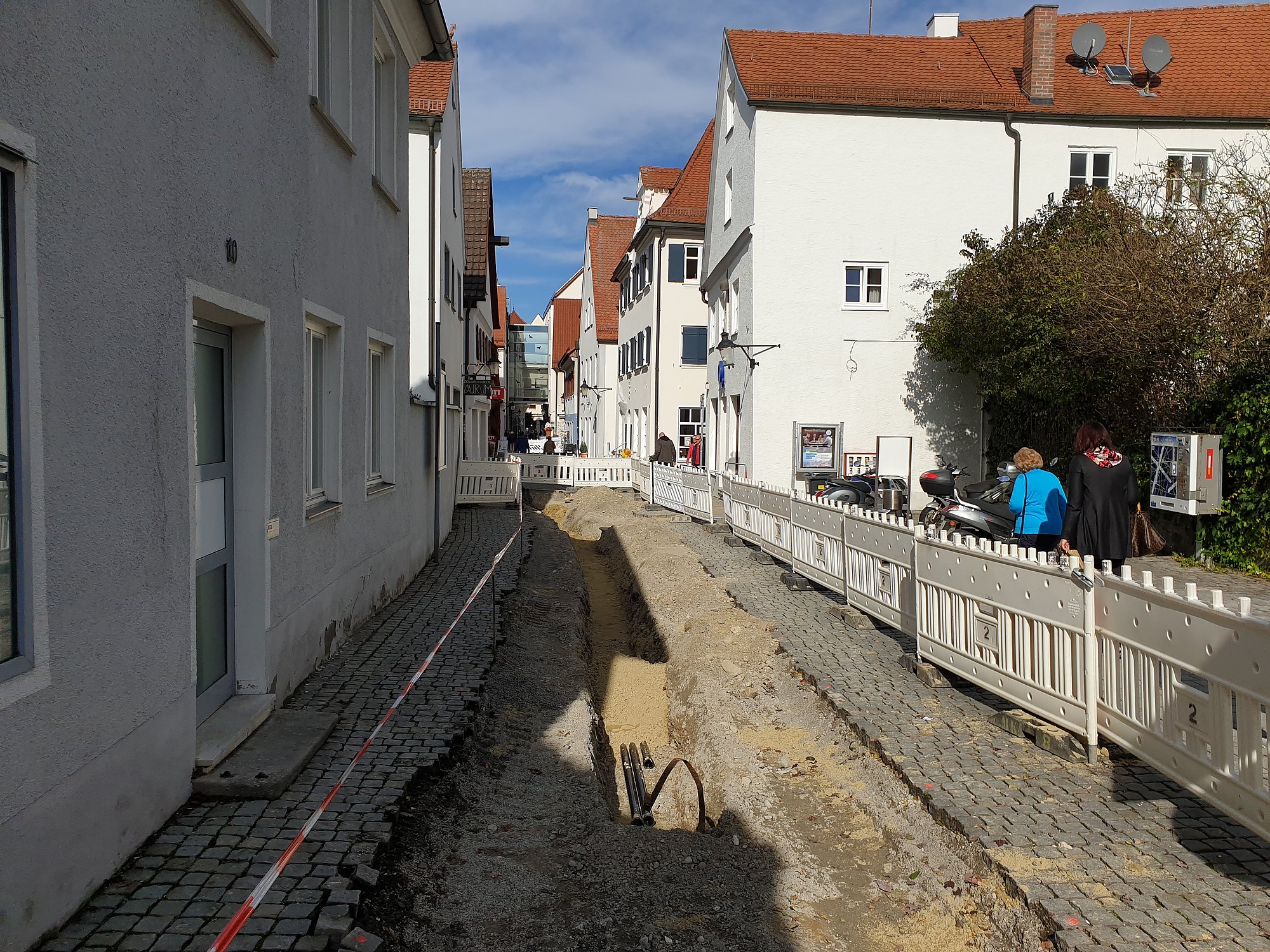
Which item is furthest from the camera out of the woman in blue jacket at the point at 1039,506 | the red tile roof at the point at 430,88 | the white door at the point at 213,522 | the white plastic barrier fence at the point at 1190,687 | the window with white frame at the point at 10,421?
the red tile roof at the point at 430,88

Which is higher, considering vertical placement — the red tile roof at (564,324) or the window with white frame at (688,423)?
the red tile roof at (564,324)

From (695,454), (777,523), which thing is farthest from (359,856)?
(695,454)

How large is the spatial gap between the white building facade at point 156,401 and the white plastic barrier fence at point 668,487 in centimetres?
1314

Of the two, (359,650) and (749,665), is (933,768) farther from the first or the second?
(359,650)

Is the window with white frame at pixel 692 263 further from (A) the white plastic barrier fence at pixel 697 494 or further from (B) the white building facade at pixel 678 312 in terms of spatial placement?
(A) the white plastic barrier fence at pixel 697 494

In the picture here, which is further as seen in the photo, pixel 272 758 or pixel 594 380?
pixel 594 380

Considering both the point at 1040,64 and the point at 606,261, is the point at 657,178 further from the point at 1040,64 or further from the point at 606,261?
the point at 1040,64

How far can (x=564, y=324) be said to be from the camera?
75.1 meters

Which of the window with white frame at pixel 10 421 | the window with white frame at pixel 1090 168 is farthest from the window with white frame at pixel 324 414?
the window with white frame at pixel 1090 168

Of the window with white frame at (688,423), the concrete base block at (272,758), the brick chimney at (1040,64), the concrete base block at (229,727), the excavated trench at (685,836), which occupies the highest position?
the brick chimney at (1040,64)

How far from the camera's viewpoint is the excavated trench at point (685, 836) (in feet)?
13.0

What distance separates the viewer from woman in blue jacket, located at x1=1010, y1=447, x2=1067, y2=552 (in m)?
8.38

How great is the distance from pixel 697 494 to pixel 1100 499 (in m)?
11.7

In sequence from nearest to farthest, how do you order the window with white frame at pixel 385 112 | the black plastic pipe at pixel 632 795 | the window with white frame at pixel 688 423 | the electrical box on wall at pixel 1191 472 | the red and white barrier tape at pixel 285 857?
the red and white barrier tape at pixel 285 857
the black plastic pipe at pixel 632 795
the window with white frame at pixel 385 112
the electrical box on wall at pixel 1191 472
the window with white frame at pixel 688 423
